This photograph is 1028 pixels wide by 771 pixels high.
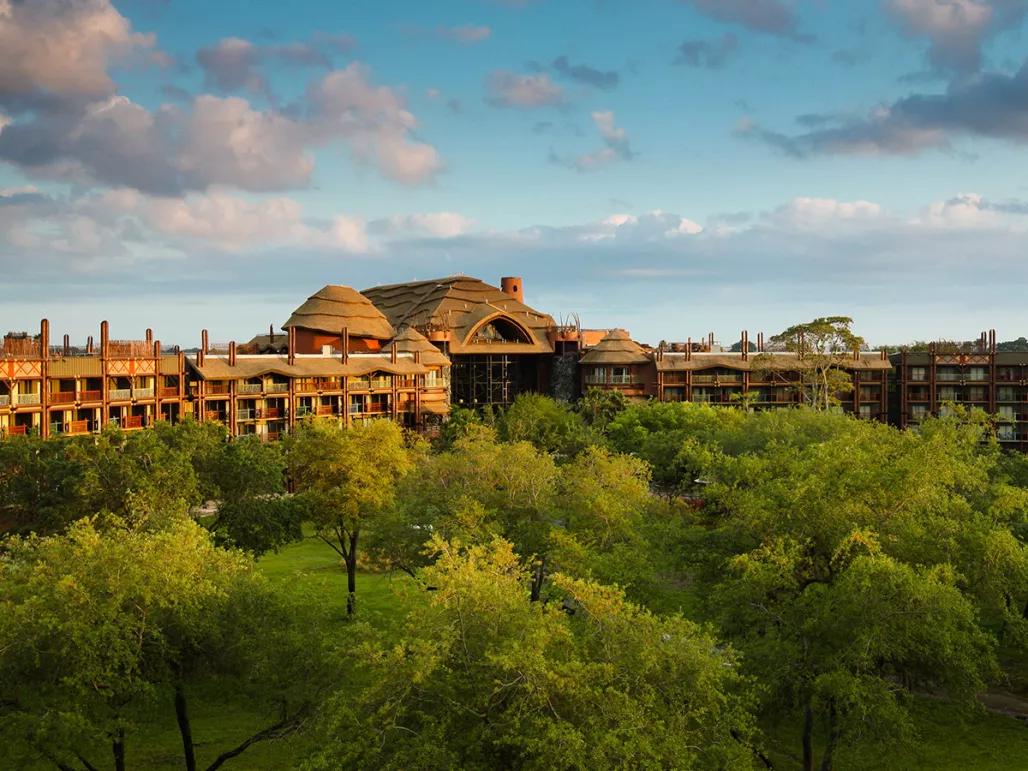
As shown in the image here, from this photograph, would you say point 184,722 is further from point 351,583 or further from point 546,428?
point 546,428

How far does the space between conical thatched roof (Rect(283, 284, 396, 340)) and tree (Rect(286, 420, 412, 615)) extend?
55351 millimetres

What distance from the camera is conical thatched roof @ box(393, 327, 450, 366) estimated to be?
320ft

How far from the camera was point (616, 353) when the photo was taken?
10644 centimetres

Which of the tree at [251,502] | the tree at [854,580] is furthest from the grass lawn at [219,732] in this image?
the tree at [854,580]

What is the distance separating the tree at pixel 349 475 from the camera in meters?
44.8

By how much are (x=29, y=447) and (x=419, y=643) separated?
37.0 meters

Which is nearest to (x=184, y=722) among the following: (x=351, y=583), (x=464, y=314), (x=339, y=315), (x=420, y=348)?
(x=351, y=583)

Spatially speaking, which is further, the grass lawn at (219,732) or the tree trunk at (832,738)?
the grass lawn at (219,732)

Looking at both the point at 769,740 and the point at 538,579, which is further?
the point at 538,579

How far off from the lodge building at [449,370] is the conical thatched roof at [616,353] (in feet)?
0.53

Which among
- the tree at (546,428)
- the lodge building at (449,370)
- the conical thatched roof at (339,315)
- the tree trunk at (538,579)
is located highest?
the conical thatched roof at (339,315)

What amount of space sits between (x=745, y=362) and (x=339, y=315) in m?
44.9

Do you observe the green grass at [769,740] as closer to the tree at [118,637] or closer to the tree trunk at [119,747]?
the tree at [118,637]

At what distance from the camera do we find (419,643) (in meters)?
19.0
